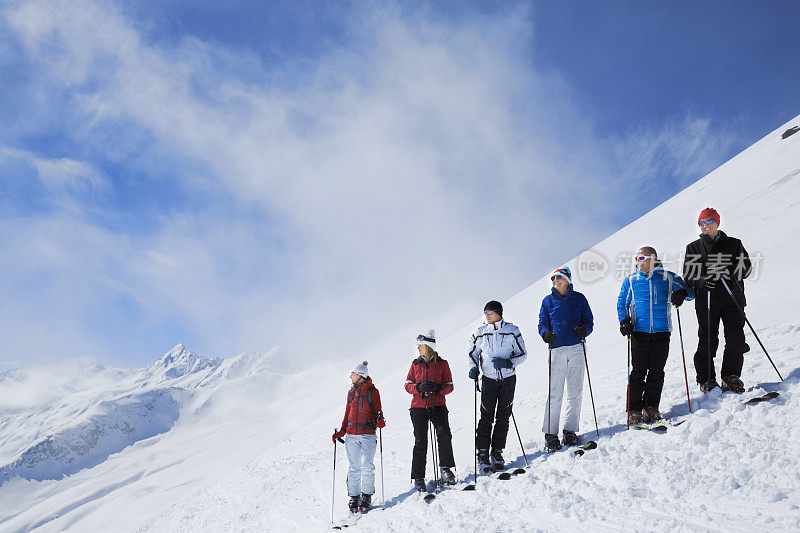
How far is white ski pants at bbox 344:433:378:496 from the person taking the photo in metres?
7.05

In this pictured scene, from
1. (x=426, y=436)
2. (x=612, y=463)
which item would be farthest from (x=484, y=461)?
(x=612, y=463)

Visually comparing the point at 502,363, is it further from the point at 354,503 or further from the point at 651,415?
the point at 354,503

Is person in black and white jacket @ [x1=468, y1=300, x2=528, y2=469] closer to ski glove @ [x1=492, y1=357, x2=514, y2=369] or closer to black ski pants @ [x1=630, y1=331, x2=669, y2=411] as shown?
ski glove @ [x1=492, y1=357, x2=514, y2=369]

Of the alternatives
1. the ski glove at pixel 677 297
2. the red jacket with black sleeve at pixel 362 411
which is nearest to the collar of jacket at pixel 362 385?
the red jacket with black sleeve at pixel 362 411

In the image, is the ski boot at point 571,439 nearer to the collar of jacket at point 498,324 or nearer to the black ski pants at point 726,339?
the collar of jacket at point 498,324

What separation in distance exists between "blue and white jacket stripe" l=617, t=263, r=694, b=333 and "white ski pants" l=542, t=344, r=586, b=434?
0.86 metres

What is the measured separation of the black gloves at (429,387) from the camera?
21.4ft

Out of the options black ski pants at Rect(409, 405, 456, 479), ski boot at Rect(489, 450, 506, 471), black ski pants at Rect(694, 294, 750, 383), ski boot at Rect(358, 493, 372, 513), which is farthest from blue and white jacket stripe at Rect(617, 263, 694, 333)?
ski boot at Rect(358, 493, 372, 513)

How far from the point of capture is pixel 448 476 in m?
6.46

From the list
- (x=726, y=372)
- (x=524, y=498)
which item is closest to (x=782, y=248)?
(x=726, y=372)

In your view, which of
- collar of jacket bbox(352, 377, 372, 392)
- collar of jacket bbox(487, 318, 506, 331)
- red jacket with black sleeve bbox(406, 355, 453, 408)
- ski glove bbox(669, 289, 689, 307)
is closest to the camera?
ski glove bbox(669, 289, 689, 307)

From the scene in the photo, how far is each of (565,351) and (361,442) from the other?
3542 millimetres

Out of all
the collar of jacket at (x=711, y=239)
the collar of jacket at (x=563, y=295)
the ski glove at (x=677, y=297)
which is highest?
the collar of jacket at (x=711, y=239)

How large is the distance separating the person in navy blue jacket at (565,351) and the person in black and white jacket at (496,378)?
48cm
